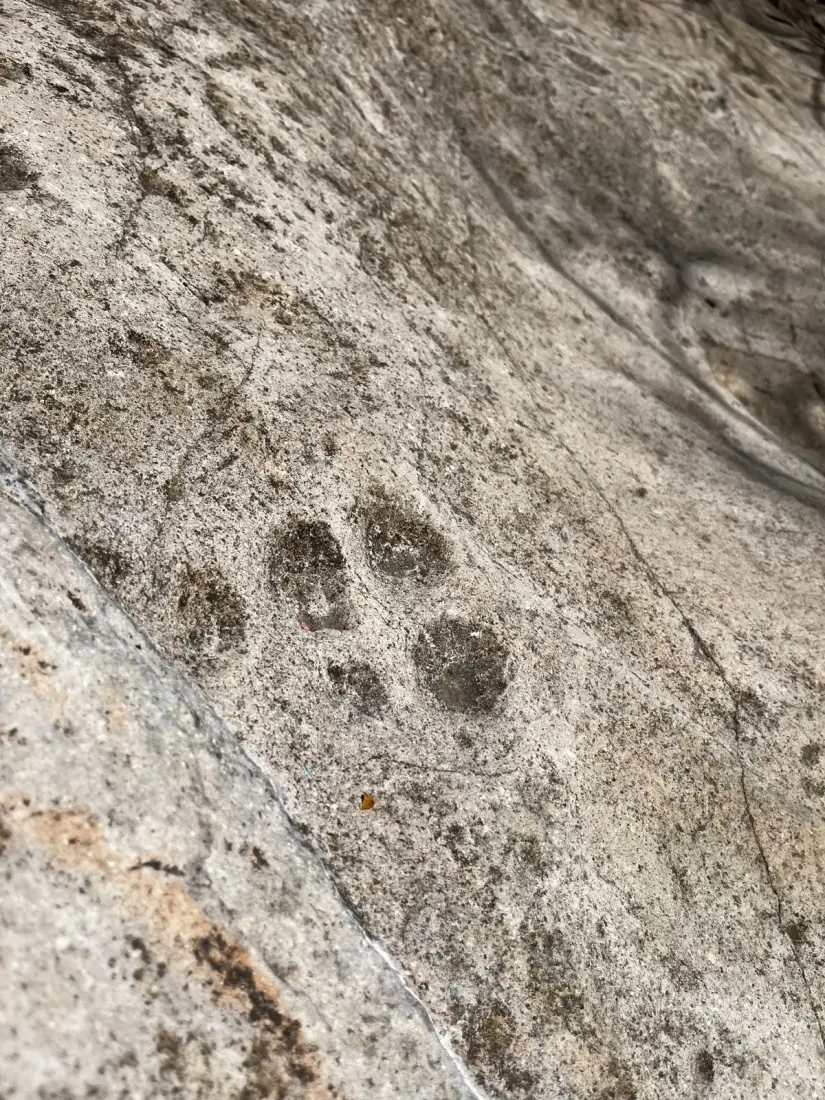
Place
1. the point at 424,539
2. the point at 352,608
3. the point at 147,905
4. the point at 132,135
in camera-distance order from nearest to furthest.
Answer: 1. the point at 147,905
2. the point at 352,608
3. the point at 424,539
4. the point at 132,135

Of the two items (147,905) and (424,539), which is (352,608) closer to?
(424,539)

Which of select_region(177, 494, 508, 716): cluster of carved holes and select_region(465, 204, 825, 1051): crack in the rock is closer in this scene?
select_region(177, 494, 508, 716): cluster of carved holes

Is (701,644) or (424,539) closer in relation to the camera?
(424,539)

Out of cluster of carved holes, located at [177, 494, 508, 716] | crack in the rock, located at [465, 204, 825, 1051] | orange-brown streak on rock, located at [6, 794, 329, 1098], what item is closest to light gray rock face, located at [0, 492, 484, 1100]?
orange-brown streak on rock, located at [6, 794, 329, 1098]

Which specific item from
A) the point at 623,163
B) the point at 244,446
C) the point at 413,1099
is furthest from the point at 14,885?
the point at 623,163

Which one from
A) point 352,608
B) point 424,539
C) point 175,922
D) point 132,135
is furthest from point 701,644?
point 132,135

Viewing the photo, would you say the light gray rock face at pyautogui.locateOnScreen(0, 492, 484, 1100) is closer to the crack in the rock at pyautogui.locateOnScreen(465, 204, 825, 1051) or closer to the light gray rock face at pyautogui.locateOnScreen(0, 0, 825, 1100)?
the light gray rock face at pyautogui.locateOnScreen(0, 0, 825, 1100)

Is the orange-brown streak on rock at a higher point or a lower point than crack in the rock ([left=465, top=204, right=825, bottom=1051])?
lower
